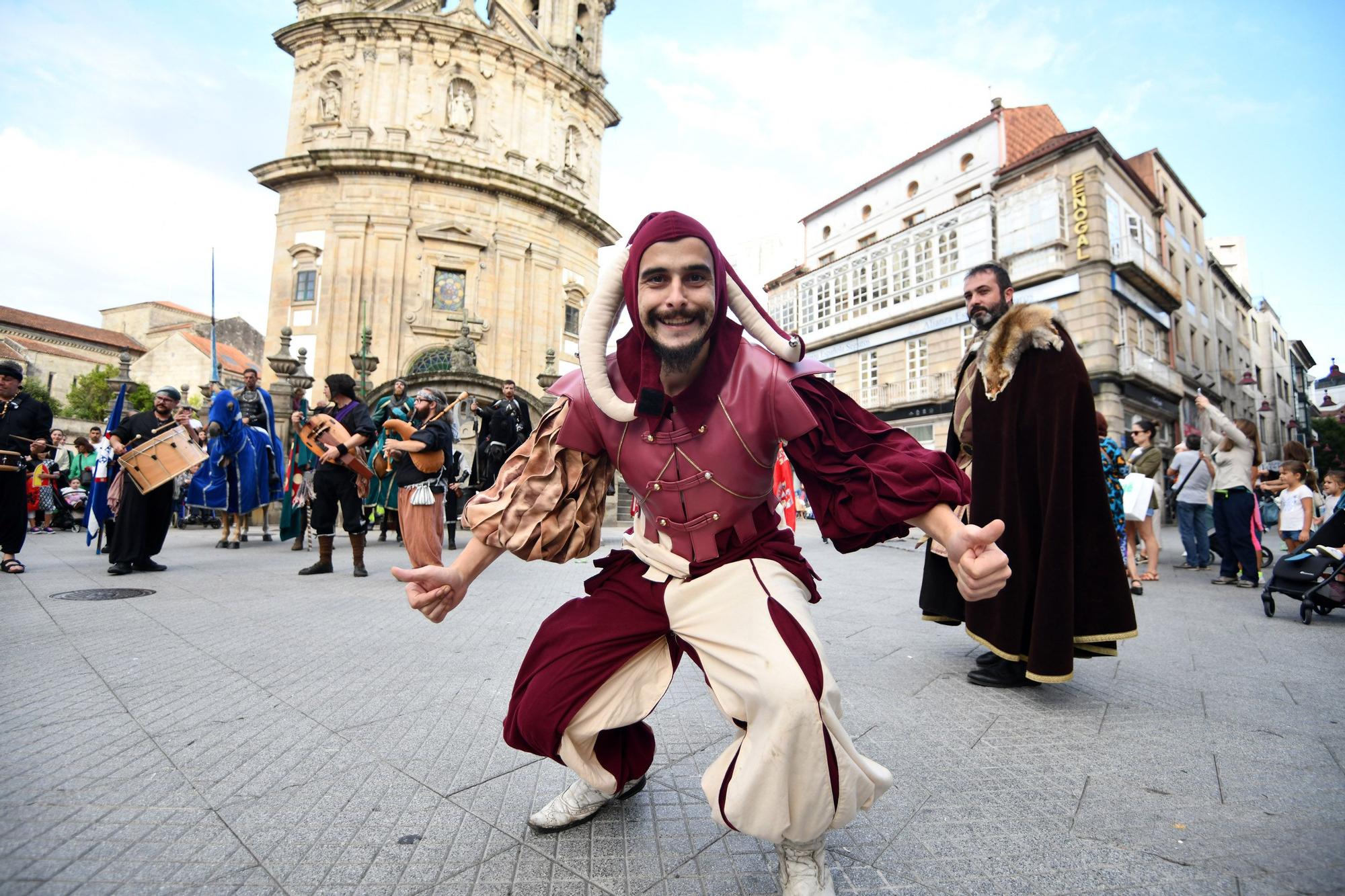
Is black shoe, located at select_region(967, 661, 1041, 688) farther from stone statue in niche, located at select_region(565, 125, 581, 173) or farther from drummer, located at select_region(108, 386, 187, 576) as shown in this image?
stone statue in niche, located at select_region(565, 125, 581, 173)

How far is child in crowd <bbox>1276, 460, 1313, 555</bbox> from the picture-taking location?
24.8 ft

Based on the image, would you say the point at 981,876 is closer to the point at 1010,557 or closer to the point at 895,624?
the point at 1010,557

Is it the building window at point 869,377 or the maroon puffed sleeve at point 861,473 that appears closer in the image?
the maroon puffed sleeve at point 861,473

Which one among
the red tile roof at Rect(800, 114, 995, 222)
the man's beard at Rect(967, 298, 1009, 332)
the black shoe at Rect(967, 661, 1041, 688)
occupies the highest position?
the red tile roof at Rect(800, 114, 995, 222)

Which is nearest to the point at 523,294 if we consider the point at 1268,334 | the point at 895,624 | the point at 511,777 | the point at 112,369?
the point at 895,624

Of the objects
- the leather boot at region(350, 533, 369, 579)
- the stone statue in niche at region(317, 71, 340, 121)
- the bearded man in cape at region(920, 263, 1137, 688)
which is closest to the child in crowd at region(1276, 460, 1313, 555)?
the bearded man in cape at region(920, 263, 1137, 688)

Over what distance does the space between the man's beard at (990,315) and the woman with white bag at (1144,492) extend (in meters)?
5.08

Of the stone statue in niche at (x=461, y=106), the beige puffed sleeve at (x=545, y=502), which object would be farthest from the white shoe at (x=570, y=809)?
the stone statue in niche at (x=461, y=106)

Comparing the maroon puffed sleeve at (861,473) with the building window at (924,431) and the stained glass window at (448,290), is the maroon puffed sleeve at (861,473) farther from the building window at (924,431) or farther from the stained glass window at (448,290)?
the stained glass window at (448,290)

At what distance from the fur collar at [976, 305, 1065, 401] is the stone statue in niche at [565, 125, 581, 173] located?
1275 inches

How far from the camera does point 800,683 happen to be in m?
1.48

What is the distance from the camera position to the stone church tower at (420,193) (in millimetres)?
27188

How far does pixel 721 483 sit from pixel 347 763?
1.71 meters

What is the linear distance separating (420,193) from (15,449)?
24307 millimetres
